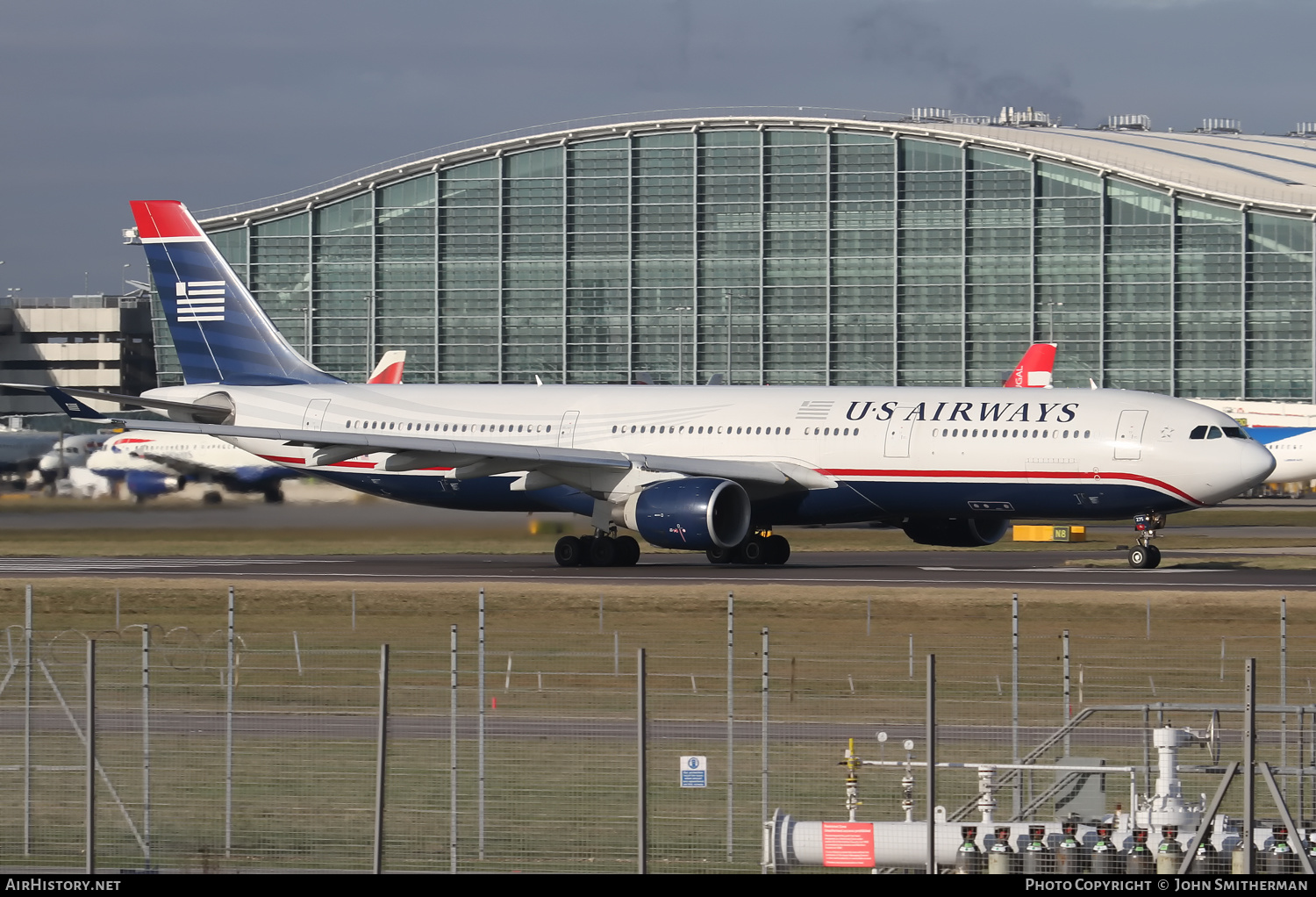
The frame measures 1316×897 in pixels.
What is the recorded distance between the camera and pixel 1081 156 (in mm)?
94250

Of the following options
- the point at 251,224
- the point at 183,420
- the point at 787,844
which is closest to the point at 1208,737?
the point at 787,844

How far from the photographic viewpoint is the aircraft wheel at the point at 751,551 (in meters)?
42.3

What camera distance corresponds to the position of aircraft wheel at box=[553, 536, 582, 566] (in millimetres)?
42031

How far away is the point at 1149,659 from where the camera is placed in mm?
25500

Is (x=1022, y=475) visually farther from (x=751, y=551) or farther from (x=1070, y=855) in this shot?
(x=1070, y=855)

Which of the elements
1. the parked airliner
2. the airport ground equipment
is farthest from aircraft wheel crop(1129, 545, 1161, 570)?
the airport ground equipment

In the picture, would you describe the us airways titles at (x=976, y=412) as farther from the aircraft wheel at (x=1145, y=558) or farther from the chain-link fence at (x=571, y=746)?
the chain-link fence at (x=571, y=746)

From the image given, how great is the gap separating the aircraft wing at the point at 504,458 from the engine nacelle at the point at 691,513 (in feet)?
2.36

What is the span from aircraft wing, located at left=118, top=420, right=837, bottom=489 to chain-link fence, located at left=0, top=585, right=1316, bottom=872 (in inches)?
493

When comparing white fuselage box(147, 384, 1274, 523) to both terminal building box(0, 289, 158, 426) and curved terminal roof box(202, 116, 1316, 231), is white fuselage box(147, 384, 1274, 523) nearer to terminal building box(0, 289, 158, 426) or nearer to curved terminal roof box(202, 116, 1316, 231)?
curved terminal roof box(202, 116, 1316, 231)

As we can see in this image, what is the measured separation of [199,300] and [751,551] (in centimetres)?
1842

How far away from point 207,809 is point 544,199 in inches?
3392

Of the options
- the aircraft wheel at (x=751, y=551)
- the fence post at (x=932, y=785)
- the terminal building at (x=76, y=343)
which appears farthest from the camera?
the terminal building at (x=76, y=343)

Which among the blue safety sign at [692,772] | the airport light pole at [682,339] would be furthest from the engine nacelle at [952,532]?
the airport light pole at [682,339]
